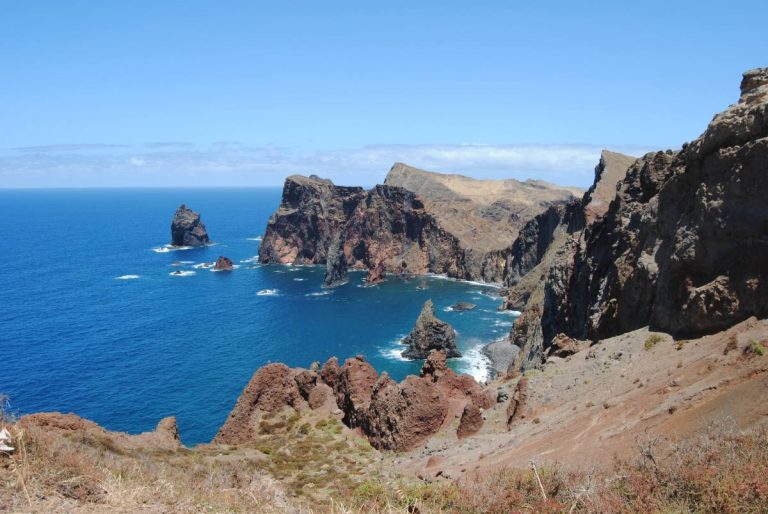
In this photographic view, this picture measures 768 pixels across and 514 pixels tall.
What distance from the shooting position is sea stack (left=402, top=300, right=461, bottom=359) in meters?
94.3

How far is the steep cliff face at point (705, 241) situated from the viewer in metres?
29.2

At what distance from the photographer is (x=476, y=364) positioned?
9200cm

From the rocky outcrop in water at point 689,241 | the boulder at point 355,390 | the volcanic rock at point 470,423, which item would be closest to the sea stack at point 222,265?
the boulder at point 355,390

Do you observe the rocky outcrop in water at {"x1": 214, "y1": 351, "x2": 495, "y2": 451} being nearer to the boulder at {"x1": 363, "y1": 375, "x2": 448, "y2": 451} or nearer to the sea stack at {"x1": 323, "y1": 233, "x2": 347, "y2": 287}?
the boulder at {"x1": 363, "y1": 375, "x2": 448, "y2": 451}

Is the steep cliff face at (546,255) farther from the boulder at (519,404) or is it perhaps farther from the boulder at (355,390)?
the boulder at (519,404)

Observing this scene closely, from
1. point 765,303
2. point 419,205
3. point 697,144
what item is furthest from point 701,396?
point 419,205

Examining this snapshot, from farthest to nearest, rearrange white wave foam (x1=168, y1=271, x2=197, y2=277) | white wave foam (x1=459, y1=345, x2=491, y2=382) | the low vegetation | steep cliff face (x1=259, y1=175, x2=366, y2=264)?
steep cliff face (x1=259, y1=175, x2=366, y2=264) → white wave foam (x1=168, y1=271, x2=197, y2=277) → white wave foam (x1=459, y1=345, x2=491, y2=382) → the low vegetation

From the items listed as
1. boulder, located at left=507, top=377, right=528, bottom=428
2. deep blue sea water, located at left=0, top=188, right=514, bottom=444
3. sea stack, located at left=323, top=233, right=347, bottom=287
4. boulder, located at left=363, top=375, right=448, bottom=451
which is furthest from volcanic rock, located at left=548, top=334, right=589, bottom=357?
sea stack, located at left=323, top=233, right=347, bottom=287

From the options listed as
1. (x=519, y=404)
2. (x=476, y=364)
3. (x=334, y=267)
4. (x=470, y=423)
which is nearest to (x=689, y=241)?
(x=519, y=404)

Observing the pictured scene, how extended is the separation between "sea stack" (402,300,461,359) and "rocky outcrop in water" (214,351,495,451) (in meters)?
46.1

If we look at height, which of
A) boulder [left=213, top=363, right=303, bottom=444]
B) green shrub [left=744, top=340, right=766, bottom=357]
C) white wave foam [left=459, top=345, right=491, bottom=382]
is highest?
green shrub [left=744, top=340, right=766, bottom=357]

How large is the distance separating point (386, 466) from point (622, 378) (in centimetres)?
1585

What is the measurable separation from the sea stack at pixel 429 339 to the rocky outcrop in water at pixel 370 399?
46.1m

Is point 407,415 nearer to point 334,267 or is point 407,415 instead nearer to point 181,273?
point 334,267
